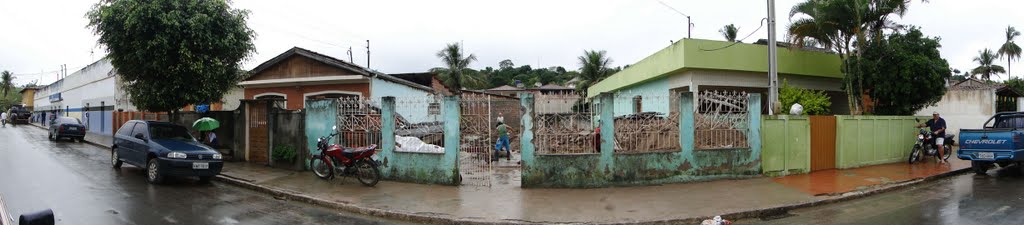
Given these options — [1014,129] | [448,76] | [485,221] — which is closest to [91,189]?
[485,221]

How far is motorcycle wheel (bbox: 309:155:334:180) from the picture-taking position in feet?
33.8

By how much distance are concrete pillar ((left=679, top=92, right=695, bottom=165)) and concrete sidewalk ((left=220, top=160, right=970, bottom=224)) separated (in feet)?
1.99

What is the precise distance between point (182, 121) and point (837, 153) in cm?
1935

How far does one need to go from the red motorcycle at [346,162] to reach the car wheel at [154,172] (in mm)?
2738

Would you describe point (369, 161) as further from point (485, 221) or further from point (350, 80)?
point (350, 80)

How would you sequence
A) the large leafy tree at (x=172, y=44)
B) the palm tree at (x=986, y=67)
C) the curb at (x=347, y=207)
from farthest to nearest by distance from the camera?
the palm tree at (x=986, y=67), the large leafy tree at (x=172, y=44), the curb at (x=347, y=207)

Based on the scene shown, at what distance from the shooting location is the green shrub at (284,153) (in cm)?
1186

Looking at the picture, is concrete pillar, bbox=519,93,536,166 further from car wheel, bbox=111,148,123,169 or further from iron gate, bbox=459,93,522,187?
car wheel, bbox=111,148,123,169

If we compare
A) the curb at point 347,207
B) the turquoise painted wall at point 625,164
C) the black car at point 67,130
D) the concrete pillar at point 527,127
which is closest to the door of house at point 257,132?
the curb at point 347,207

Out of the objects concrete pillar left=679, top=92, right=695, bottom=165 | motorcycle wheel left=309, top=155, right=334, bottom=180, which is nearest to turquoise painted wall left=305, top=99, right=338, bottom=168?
motorcycle wheel left=309, top=155, right=334, bottom=180

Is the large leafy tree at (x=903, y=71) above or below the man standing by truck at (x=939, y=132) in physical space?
above

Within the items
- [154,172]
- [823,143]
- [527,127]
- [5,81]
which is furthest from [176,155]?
[5,81]

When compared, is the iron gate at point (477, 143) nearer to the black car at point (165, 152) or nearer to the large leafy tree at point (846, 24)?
the black car at point (165, 152)

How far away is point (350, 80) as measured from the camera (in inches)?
774
